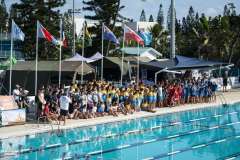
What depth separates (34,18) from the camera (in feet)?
145

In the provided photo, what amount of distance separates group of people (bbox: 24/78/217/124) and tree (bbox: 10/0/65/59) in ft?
66.5

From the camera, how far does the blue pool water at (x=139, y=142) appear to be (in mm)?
15047

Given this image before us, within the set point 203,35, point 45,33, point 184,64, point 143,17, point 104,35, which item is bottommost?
point 184,64

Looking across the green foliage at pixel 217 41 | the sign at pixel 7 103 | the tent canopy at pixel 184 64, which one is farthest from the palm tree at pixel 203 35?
the sign at pixel 7 103

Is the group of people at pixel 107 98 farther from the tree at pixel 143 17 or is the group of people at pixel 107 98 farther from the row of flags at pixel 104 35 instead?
the tree at pixel 143 17

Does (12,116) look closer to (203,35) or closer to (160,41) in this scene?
(203,35)

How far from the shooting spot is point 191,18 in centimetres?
11138

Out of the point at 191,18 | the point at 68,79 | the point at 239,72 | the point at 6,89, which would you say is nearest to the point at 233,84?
the point at 239,72

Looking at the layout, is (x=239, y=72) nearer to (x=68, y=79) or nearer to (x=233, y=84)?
(x=233, y=84)

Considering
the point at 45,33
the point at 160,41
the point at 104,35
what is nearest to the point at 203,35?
the point at 160,41

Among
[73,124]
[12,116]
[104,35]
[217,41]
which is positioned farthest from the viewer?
[217,41]

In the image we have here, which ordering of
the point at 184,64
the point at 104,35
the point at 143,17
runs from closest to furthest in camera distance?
1. the point at 104,35
2. the point at 184,64
3. the point at 143,17

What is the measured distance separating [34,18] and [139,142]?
29.2 metres

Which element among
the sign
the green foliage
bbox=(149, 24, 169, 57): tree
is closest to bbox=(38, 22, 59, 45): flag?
the sign
